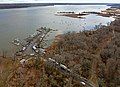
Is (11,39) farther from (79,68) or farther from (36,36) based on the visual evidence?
(79,68)

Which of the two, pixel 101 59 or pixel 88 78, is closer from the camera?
pixel 88 78

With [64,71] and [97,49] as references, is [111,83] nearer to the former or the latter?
[64,71]

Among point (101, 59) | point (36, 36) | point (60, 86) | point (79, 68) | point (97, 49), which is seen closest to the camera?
point (60, 86)

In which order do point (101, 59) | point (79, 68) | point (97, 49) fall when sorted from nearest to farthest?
point (79, 68)
point (101, 59)
point (97, 49)

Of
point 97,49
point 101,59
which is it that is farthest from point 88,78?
point 97,49

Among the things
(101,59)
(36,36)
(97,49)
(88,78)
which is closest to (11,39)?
(36,36)

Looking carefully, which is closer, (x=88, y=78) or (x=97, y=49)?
(x=88, y=78)

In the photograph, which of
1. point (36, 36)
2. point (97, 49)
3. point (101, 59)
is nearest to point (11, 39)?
point (36, 36)

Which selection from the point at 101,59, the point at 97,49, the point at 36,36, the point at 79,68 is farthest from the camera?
the point at 36,36

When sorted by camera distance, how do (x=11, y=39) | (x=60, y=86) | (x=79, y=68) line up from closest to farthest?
1. (x=60, y=86)
2. (x=79, y=68)
3. (x=11, y=39)
